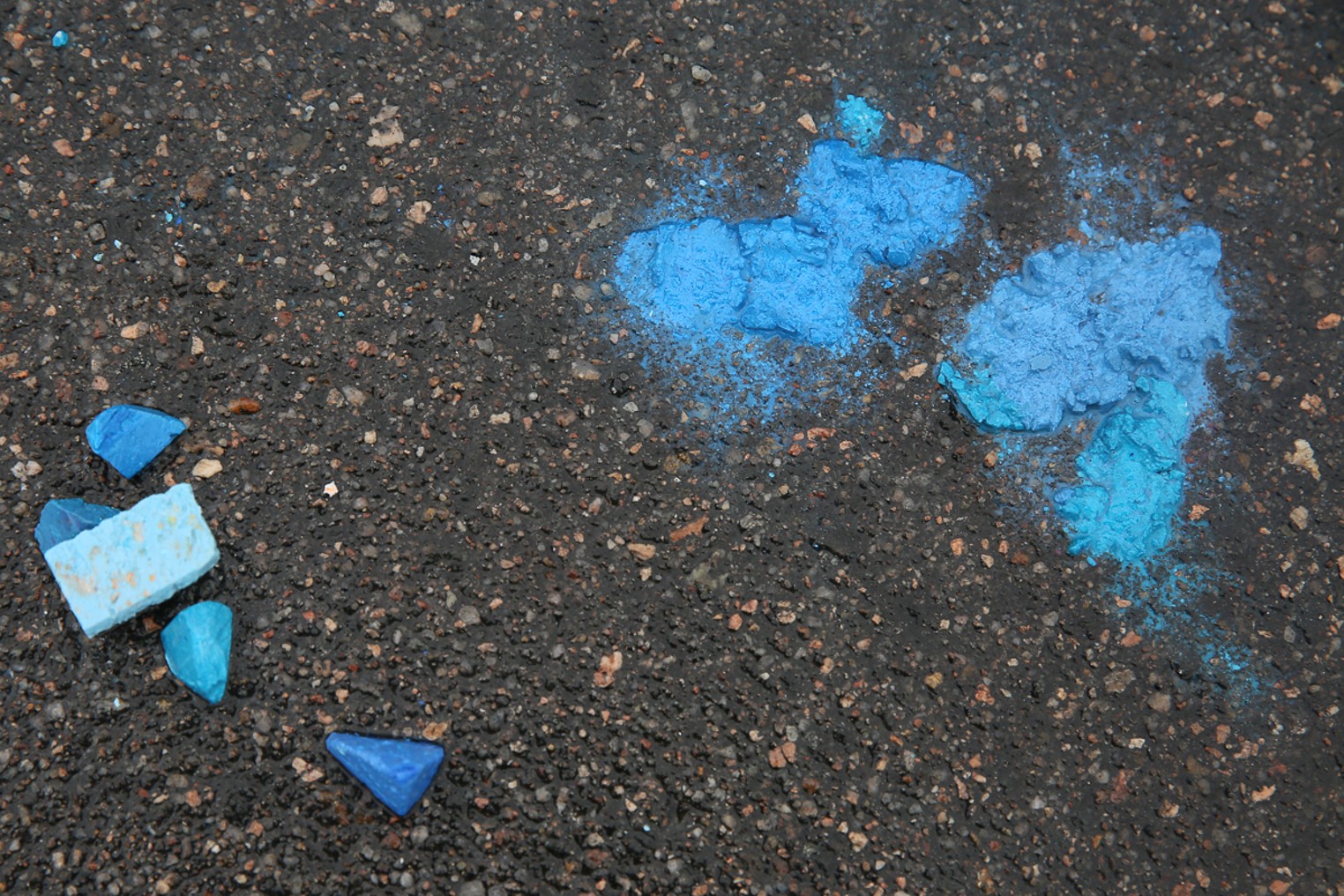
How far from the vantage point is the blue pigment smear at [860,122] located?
79.7 inches

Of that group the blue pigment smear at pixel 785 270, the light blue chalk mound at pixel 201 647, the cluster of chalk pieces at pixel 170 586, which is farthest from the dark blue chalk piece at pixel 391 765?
the blue pigment smear at pixel 785 270

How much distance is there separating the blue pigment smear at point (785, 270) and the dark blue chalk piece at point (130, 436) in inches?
39.8

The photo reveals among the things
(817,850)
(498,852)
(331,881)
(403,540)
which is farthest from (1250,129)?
(331,881)

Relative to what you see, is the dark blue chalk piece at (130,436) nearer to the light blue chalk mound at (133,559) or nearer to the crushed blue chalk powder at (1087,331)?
the light blue chalk mound at (133,559)

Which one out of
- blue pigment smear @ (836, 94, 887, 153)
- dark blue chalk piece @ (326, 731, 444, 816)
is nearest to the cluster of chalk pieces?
dark blue chalk piece @ (326, 731, 444, 816)

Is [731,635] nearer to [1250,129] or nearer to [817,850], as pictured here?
[817,850]

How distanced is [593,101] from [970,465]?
3.98 ft

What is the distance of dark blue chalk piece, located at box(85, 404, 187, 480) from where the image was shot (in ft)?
5.72

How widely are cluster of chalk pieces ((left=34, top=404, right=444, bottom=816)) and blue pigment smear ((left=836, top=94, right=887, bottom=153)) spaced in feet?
5.39

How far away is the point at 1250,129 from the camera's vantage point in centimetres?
210

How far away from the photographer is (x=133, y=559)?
1.65 m

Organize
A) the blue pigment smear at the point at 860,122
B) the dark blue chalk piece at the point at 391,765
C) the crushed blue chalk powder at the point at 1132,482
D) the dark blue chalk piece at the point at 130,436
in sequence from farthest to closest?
1. the blue pigment smear at the point at 860,122
2. the crushed blue chalk powder at the point at 1132,482
3. the dark blue chalk piece at the point at 130,436
4. the dark blue chalk piece at the point at 391,765

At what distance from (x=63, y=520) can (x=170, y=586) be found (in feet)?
0.88


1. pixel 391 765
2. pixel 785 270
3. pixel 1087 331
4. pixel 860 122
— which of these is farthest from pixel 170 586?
pixel 1087 331
